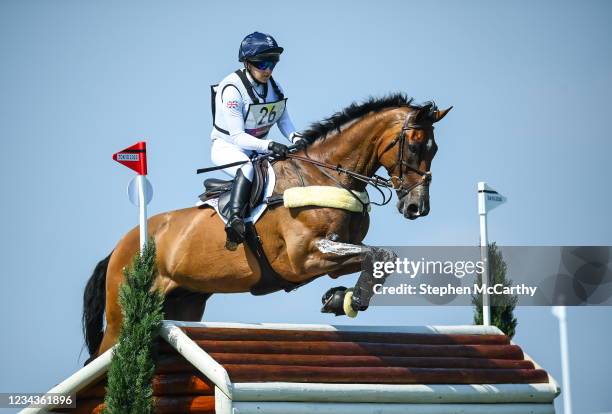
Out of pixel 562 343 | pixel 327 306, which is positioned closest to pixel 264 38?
pixel 327 306

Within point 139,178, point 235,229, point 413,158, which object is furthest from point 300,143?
point 139,178

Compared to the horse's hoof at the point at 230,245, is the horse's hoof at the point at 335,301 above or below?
below

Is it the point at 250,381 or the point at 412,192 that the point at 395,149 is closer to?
the point at 412,192

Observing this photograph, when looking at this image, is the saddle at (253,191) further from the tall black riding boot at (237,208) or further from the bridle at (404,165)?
the bridle at (404,165)

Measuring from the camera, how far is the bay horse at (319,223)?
8.95 m

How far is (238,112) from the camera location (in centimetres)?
962

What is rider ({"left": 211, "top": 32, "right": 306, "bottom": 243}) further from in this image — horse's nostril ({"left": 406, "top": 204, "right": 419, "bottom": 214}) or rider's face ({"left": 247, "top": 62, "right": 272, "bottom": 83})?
horse's nostril ({"left": 406, "top": 204, "right": 419, "bottom": 214})

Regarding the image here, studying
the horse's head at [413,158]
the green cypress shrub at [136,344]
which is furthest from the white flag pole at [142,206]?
the horse's head at [413,158]

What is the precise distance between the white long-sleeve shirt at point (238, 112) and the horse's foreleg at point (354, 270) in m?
1.21

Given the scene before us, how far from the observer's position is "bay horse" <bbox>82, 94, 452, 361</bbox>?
8945 mm

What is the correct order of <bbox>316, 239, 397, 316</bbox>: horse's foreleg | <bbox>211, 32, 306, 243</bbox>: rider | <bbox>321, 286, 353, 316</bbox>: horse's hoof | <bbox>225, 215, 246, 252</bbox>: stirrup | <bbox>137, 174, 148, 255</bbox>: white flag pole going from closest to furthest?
<bbox>316, 239, 397, 316</bbox>: horse's foreleg
<bbox>321, 286, 353, 316</bbox>: horse's hoof
<bbox>137, 174, 148, 255</bbox>: white flag pole
<bbox>225, 215, 246, 252</bbox>: stirrup
<bbox>211, 32, 306, 243</bbox>: rider

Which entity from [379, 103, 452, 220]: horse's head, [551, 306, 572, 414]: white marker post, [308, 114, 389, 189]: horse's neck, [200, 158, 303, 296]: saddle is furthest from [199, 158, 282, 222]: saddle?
[551, 306, 572, 414]: white marker post

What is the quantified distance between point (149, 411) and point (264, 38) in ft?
11.5

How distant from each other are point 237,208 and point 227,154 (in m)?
0.73
